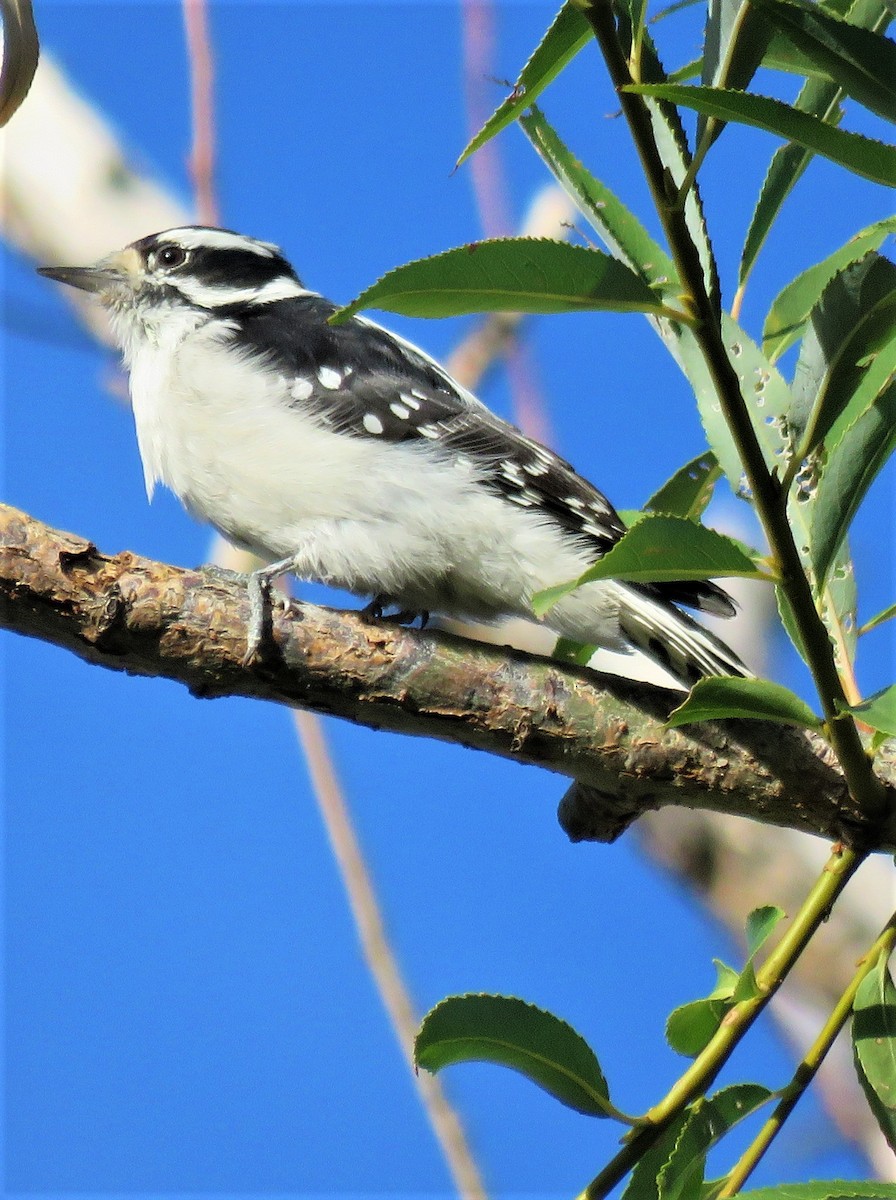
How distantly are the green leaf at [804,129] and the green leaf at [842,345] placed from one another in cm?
20

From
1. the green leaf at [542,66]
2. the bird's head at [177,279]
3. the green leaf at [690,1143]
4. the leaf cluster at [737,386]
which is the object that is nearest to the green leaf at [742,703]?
the leaf cluster at [737,386]

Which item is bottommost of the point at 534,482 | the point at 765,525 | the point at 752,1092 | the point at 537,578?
the point at 752,1092

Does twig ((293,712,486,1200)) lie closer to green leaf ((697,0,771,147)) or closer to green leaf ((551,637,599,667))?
green leaf ((551,637,599,667))

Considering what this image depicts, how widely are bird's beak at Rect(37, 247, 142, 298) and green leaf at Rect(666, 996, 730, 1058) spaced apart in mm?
2619

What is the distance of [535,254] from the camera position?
1.45m

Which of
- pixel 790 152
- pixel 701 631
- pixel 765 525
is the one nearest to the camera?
pixel 765 525

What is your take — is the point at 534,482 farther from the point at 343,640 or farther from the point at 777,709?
the point at 777,709

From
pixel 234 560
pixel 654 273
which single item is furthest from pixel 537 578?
pixel 234 560

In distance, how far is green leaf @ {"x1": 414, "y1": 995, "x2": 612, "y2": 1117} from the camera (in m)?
1.73

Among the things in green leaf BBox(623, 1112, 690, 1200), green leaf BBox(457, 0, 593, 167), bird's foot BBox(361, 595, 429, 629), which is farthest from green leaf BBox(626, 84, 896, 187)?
bird's foot BBox(361, 595, 429, 629)

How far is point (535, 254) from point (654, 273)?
61 centimetres

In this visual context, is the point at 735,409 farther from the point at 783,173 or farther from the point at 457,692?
the point at 457,692

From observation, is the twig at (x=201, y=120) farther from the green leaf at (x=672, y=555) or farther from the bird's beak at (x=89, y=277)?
the green leaf at (x=672, y=555)

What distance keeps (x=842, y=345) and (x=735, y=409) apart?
32cm
